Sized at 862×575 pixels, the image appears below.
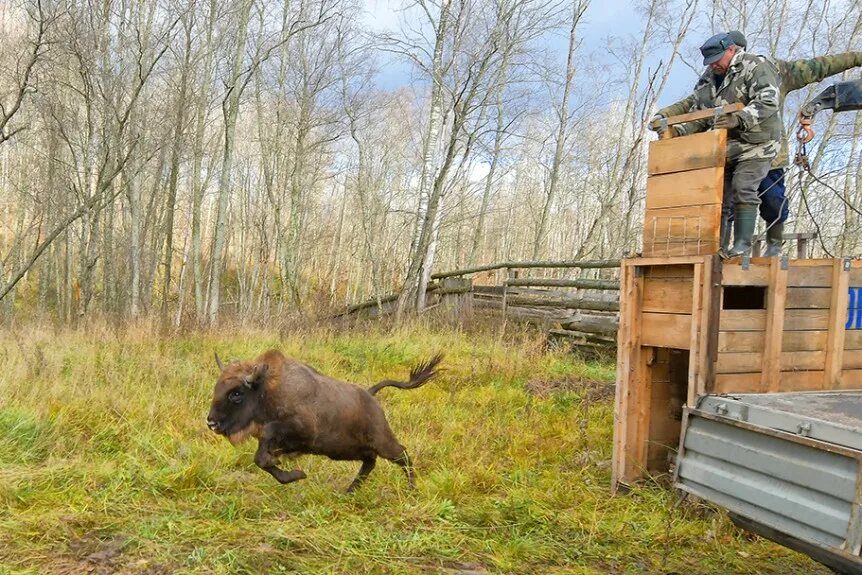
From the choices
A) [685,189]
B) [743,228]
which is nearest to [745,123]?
[685,189]

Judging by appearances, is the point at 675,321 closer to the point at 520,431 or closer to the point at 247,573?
the point at 520,431

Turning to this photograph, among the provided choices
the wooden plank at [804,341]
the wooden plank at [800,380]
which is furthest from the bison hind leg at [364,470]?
the wooden plank at [804,341]

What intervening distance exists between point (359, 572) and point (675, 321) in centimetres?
278

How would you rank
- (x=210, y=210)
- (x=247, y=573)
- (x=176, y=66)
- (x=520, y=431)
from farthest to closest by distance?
(x=210, y=210) → (x=176, y=66) → (x=520, y=431) → (x=247, y=573)

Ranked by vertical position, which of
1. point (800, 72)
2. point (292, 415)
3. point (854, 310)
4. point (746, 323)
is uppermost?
point (800, 72)

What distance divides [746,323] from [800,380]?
1.90ft

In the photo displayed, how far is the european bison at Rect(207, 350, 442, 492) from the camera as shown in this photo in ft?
12.9

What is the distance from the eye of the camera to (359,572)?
3262 mm

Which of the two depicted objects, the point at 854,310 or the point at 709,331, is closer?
the point at 709,331

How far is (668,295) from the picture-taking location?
454 centimetres

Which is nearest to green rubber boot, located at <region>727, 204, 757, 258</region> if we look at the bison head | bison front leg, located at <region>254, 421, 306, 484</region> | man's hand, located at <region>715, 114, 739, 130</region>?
man's hand, located at <region>715, 114, 739, 130</region>

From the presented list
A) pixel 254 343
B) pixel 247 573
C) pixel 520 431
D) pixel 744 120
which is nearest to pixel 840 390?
pixel 744 120

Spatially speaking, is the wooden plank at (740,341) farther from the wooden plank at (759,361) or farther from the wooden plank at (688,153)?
the wooden plank at (688,153)

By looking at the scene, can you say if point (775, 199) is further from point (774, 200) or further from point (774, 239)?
point (774, 239)
